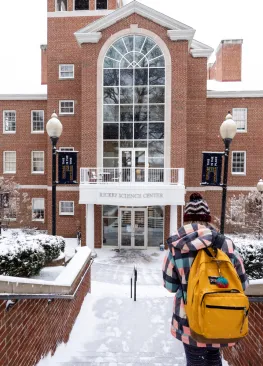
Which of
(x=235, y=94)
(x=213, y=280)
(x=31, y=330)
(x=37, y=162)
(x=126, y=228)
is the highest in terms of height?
(x=235, y=94)

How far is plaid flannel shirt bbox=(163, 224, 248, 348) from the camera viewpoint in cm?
264

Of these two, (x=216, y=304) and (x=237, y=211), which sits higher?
(x=216, y=304)

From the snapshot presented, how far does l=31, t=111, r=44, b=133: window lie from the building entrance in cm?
953

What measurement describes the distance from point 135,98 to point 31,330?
668 inches

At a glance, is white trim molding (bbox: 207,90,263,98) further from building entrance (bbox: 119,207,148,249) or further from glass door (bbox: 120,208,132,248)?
glass door (bbox: 120,208,132,248)

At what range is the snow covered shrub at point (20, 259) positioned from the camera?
5434 millimetres

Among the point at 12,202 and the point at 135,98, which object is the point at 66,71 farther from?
the point at 12,202

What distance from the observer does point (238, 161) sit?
2306 centimetres

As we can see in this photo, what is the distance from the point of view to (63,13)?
74.2ft

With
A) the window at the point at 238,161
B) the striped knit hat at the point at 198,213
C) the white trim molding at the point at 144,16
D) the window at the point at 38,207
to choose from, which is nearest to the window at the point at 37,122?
the window at the point at 38,207

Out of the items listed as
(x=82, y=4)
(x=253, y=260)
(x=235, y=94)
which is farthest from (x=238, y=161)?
(x=253, y=260)

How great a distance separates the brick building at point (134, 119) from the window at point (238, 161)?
0.07 m

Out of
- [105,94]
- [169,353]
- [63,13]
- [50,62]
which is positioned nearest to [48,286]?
[169,353]

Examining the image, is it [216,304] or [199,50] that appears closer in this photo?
[216,304]
